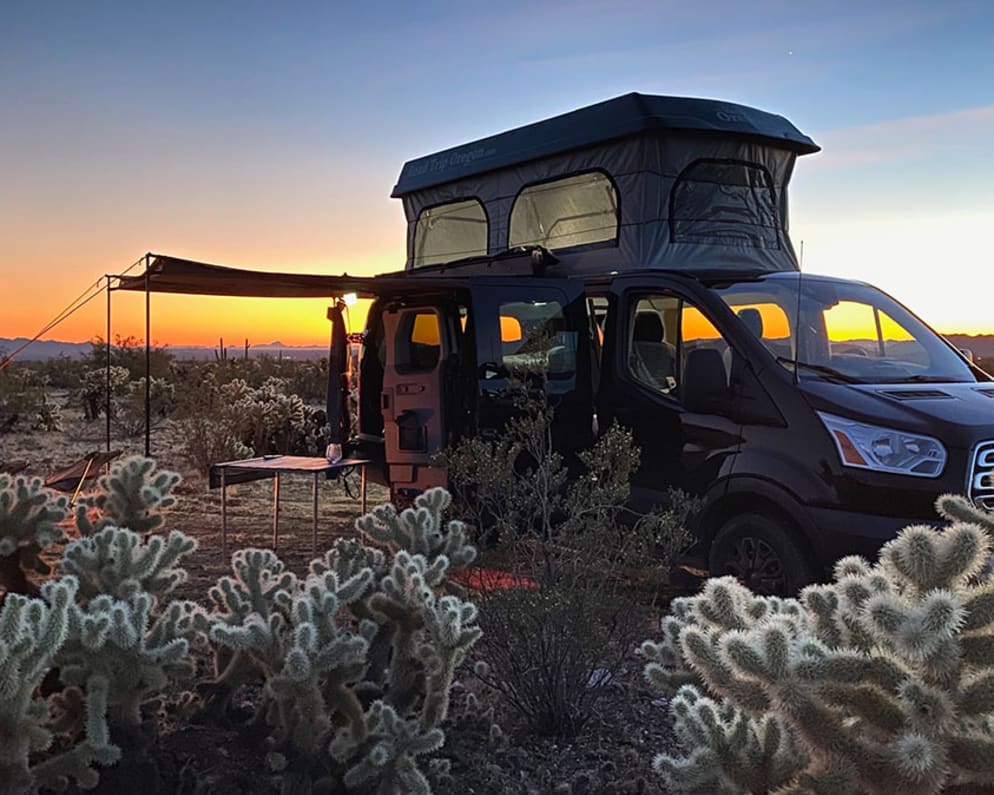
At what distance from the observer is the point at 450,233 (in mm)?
9664

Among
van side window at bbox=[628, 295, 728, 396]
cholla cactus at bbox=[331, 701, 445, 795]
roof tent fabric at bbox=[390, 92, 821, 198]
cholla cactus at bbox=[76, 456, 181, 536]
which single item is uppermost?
roof tent fabric at bbox=[390, 92, 821, 198]

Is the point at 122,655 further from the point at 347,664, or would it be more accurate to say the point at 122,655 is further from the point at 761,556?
the point at 761,556

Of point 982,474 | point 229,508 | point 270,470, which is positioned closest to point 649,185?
point 982,474

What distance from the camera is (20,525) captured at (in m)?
3.41

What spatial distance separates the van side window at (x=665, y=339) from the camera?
19.0 feet

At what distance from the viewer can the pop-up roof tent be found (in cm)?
725

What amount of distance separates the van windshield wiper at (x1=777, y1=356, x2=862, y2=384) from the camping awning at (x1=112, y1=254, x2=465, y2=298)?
8.24 feet

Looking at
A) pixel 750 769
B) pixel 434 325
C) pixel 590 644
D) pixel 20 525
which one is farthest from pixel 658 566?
pixel 434 325

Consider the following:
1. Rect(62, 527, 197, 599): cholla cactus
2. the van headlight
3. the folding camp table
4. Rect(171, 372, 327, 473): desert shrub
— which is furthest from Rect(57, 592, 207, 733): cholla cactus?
Rect(171, 372, 327, 473): desert shrub

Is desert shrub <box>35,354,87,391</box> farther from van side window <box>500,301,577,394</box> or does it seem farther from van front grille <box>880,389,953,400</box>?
van front grille <box>880,389,953,400</box>

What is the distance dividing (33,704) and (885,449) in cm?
400

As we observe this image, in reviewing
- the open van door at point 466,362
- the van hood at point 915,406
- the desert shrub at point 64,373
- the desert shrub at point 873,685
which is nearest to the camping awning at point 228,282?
the open van door at point 466,362

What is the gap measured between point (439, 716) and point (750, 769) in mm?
1036

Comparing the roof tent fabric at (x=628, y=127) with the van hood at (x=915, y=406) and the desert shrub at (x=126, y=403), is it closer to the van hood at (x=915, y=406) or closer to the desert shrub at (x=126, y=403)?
the van hood at (x=915, y=406)
